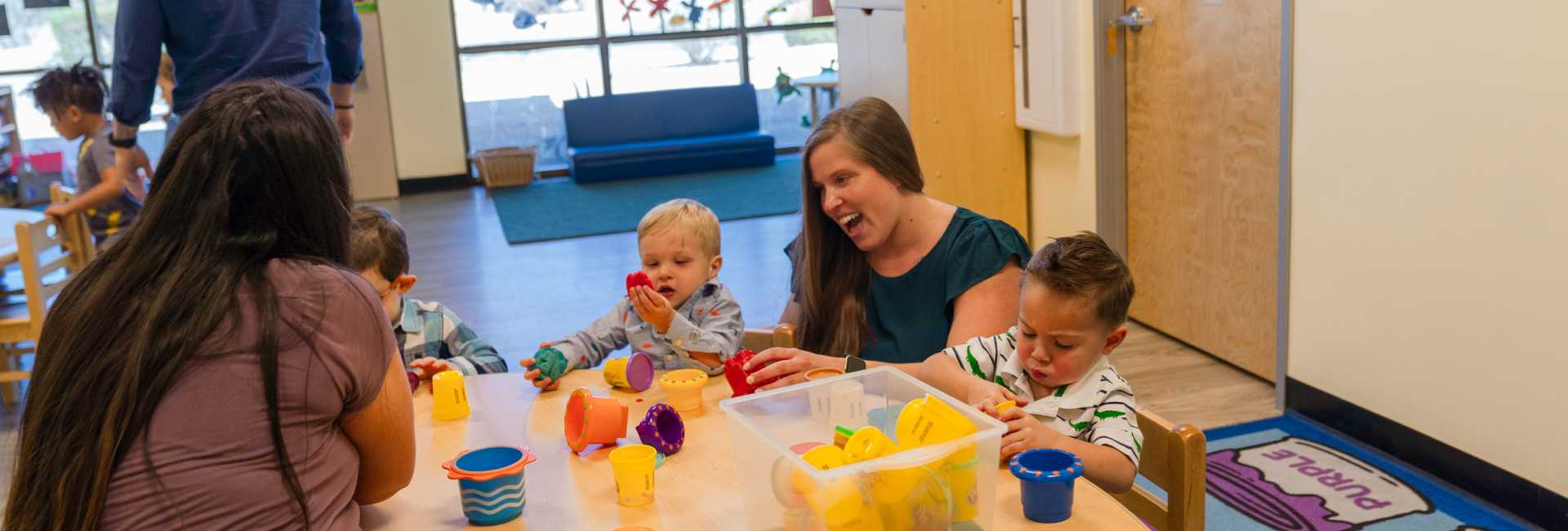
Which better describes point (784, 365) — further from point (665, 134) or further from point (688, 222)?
point (665, 134)

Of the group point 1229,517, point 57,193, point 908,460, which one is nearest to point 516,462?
point 908,460

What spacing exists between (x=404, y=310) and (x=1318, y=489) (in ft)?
7.24

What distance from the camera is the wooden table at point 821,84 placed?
9469mm

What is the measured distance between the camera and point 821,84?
9.45m

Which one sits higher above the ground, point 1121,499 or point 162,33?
point 162,33

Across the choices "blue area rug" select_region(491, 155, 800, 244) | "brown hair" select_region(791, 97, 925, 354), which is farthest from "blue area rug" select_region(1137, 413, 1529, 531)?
"blue area rug" select_region(491, 155, 800, 244)

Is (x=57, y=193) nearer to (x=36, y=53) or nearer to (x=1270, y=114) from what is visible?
(x=1270, y=114)

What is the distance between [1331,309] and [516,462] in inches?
101

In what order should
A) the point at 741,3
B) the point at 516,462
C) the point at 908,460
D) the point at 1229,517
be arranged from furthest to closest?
1. the point at 741,3
2. the point at 1229,517
3. the point at 516,462
4. the point at 908,460

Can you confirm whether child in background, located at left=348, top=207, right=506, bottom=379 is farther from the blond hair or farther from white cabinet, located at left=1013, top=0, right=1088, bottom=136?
white cabinet, located at left=1013, top=0, right=1088, bottom=136

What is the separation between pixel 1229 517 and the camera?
2.92 metres

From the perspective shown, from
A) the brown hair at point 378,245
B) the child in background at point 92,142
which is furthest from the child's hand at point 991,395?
the child in background at point 92,142

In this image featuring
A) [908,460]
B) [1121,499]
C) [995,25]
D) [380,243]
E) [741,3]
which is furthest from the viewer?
[741,3]

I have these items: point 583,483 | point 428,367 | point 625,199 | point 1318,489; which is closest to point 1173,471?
point 583,483
